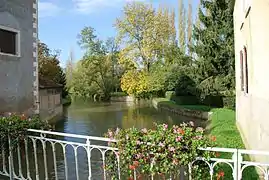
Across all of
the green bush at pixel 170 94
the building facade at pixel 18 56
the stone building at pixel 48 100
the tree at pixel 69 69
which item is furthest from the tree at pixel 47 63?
the tree at pixel 69 69

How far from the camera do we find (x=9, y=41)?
11430 mm

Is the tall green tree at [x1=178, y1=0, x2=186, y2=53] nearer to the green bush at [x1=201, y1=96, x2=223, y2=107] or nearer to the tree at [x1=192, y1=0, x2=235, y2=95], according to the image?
the green bush at [x1=201, y1=96, x2=223, y2=107]

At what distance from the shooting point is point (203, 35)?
2347 centimetres

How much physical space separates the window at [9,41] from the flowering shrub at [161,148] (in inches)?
346

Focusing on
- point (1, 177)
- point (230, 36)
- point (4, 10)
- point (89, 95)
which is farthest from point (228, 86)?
point (89, 95)

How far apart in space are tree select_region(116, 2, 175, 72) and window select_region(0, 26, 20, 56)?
25312 millimetres

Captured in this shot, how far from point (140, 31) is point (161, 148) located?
34.2m

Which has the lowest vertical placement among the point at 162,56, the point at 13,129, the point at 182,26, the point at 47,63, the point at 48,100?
the point at 48,100

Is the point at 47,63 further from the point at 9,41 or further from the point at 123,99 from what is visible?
the point at 9,41

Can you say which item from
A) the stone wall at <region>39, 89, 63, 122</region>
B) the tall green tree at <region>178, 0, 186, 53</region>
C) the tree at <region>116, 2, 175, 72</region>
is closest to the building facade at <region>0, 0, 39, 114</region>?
the stone wall at <region>39, 89, 63, 122</region>

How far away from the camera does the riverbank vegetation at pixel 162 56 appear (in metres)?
22.6

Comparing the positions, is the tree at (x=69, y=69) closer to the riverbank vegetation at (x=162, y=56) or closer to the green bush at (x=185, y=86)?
the riverbank vegetation at (x=162, y=56)

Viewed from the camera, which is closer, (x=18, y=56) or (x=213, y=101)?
(x=18, y=56)

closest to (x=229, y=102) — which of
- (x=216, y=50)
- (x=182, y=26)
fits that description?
(x=216, y=50)
